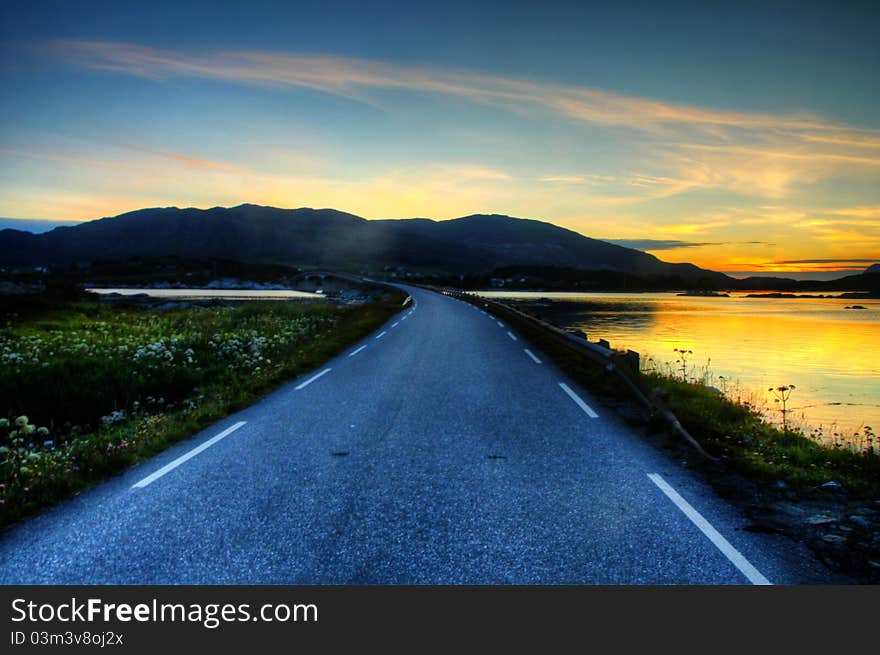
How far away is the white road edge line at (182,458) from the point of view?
532 centimetres

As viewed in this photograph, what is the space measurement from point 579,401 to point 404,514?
216 inches

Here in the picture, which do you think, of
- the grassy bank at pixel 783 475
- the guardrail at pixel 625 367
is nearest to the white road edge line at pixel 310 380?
the grassy bank at pixel 783 475

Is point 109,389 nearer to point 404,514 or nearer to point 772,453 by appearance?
point 404,514

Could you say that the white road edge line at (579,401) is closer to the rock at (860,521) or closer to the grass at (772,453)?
the grass at (772,453)

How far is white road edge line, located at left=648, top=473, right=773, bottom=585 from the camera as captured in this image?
3.53 meters

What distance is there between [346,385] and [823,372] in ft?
63.9

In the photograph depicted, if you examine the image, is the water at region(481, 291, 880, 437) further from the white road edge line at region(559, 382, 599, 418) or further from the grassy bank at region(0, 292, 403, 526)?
the grassy bank at region(0, 292, 403, 526)

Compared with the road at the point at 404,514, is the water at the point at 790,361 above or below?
below

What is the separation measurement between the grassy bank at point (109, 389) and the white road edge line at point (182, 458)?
1.61ft

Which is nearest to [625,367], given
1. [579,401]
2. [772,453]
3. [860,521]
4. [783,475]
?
[579,401]

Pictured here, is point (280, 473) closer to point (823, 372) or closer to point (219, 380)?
point (219, 380)

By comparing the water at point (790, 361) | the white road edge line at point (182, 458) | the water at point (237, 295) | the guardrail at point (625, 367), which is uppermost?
the water at point (237, 295)
